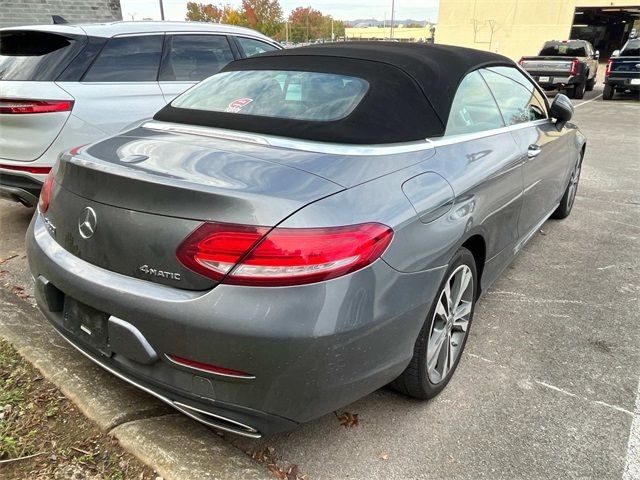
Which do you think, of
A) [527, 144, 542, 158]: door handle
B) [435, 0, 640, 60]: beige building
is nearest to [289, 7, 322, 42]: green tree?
[435, 0, 640, 60]: beige building

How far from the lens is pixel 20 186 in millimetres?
3877

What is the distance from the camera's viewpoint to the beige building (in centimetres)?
3014

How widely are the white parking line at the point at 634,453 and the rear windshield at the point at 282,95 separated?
6.18 ft

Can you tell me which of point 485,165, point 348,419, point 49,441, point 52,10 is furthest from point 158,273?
point 52,10

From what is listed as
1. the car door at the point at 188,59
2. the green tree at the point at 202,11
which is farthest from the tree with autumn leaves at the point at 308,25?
the car door at the point at 188,59

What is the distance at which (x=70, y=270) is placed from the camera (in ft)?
6.45

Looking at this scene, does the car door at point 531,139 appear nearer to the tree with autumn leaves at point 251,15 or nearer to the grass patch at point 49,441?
the grass patch at point 49,441

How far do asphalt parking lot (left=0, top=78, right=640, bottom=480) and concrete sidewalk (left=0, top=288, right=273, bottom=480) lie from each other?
20 cm

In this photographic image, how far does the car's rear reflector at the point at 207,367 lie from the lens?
168cm

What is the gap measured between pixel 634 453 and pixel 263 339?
5.57 feet

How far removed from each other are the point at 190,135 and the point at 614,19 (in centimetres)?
4562

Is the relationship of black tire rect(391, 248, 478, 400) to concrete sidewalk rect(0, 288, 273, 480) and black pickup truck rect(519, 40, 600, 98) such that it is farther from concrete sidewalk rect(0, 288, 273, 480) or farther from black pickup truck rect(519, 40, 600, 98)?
black pickup truck rect(519, 40, 600, 98)

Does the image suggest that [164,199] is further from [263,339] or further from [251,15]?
[251,15]

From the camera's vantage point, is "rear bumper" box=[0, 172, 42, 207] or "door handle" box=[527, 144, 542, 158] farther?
"rear bumper" box=[0, 172, 42, 207]
